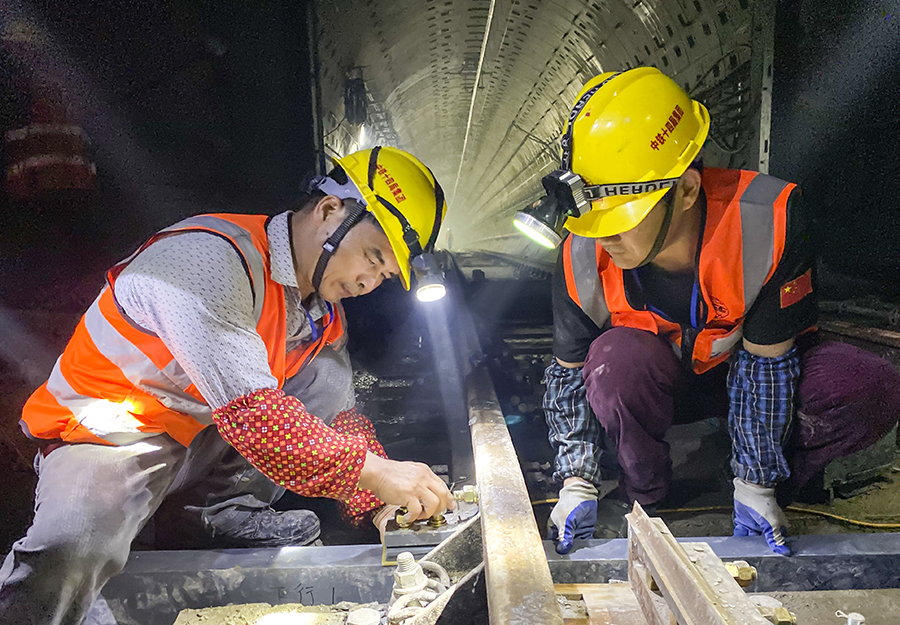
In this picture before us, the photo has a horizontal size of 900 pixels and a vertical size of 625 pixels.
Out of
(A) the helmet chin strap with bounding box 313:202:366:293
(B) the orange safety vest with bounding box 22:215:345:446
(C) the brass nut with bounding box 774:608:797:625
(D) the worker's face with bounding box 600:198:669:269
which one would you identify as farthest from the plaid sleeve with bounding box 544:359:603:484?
(B) the orange safety vest with bounding box 22:215:345:446

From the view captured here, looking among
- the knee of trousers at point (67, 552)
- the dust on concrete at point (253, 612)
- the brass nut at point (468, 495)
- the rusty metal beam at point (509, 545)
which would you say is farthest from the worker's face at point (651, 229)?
the knee of trousers at point (67, 552)

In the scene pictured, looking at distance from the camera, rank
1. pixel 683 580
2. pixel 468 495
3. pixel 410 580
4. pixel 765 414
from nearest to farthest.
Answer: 1. pixel 683 580
2. pixel 410 580
3. pixel 468 495
4. pixel 765 414

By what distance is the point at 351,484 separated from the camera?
1804mm

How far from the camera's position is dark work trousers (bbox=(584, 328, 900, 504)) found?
214 cm

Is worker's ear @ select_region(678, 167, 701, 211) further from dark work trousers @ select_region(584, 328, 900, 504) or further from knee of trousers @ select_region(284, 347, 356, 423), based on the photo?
knee of trousers @ select_region(284, 347, 356, 423)

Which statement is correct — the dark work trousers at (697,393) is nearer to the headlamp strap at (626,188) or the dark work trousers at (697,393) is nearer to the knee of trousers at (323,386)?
the headlamp strap at (626,188)

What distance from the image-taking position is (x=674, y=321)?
2334 mm

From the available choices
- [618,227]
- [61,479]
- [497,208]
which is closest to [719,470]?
[618,227]

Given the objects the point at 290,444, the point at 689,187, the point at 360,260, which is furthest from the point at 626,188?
Answer: the point at 290,444

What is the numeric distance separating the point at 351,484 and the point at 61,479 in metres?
0.90

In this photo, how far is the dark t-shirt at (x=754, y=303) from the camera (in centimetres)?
199

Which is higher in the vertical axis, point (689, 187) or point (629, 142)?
point (629, 142)

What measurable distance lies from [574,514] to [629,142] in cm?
133

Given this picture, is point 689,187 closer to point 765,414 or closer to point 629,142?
point 629,142
